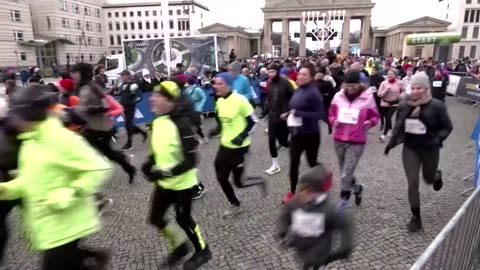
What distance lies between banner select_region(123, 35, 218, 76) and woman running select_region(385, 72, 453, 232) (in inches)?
562

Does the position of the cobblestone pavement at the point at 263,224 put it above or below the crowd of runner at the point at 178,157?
below

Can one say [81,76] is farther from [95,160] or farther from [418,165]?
[418,165]

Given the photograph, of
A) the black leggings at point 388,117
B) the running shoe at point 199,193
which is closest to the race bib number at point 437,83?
the black leggings at point 388,117

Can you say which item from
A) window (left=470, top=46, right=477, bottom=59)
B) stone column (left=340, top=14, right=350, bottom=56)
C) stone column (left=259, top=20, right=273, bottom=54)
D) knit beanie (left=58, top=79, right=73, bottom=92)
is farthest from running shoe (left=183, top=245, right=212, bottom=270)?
window (left=470, top=46, right=477, bottom=59)

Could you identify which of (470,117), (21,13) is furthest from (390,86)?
(21,13)

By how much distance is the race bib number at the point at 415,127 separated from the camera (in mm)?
3973

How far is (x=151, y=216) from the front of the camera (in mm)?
3369

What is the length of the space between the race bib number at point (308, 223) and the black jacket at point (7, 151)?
2.33 metres

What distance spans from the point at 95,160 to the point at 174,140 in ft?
2.95

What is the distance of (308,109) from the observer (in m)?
4.77

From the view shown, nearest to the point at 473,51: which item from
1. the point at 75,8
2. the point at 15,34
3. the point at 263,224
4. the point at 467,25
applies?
the point at 467,25

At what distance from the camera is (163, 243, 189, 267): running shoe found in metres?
3.40

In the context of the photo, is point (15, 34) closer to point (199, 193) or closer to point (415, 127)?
point (199, 193)

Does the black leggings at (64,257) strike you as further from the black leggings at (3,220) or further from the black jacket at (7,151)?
the black leggings at (3,220)
